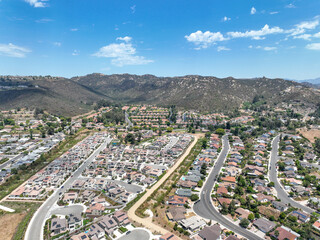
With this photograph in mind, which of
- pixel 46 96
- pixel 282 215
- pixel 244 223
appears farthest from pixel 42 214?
pixel 46 96

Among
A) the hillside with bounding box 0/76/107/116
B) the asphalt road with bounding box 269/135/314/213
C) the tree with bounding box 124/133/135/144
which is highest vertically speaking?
the hillside with bounding box 0/76/107/116

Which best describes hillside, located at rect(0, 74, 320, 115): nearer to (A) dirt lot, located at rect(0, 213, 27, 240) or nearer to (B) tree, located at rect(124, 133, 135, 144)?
(B) tree, located at rect(124, 133, 135, 144)

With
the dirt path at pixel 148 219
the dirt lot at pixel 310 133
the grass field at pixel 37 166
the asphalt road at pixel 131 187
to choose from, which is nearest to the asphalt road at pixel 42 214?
the grass field at pixel 37 166

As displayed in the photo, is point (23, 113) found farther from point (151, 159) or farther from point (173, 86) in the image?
point (173, 86)

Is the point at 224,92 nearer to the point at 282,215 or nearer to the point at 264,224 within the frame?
the point at 282,215

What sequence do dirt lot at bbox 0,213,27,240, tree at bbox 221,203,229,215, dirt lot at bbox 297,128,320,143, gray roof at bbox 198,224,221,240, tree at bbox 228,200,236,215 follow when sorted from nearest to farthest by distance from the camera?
gray roof at bbox 198,224,221,240
dirt lot at bbox 0,213,27,240
tree at bbox 221,203,229,215
tree at bbox 228,200,236,215
dirt lot at bbox 297,128,320,143


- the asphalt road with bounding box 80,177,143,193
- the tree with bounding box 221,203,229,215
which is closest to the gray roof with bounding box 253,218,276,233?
the tree with bounding box 221,203,229,215

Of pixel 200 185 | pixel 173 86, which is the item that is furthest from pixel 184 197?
pixel 173 86
